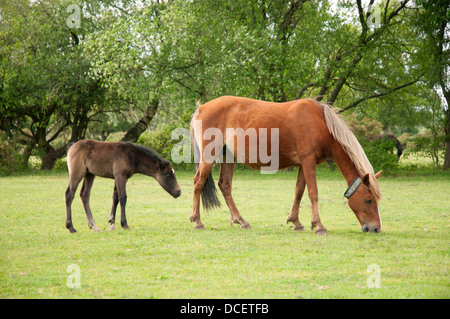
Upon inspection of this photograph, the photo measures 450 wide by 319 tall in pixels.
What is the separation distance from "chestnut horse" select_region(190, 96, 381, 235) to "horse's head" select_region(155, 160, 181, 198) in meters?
0.43

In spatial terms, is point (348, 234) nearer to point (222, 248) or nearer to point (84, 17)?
A: point (222, 248)

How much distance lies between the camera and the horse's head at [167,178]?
31.7 feet

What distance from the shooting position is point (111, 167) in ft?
30.8

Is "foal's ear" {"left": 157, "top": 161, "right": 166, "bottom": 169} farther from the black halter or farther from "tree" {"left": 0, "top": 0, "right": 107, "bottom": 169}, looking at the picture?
"tree" {"left": 0, "top": 0, "right": 107, "bottom": 169}

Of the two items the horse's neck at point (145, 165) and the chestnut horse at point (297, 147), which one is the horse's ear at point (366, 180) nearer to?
the chestnut horse at point (297, 147)

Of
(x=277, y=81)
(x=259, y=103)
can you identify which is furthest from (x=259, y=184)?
(x=259, y=103)

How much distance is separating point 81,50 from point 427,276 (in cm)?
2313

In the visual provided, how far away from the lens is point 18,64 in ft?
76.9

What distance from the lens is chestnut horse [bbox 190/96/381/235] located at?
859 cm

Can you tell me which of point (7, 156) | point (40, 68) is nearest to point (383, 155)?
point (40, 68)

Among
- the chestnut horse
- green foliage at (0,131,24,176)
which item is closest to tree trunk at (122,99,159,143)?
green foliage at (0,131,24,176)

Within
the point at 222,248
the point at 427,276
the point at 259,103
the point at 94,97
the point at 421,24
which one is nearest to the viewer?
the point at 427,276

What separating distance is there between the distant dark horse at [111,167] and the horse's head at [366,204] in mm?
3436

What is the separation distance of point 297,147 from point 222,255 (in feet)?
9.41
